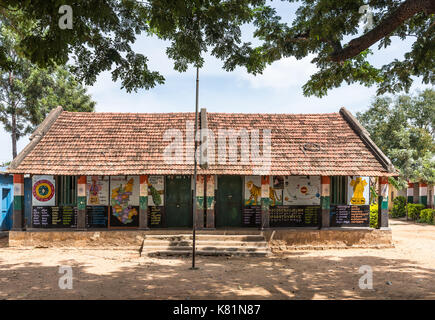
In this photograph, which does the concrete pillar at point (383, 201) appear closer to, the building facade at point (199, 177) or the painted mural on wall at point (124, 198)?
the building facade at point (199, 177)

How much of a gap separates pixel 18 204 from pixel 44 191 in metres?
1.04

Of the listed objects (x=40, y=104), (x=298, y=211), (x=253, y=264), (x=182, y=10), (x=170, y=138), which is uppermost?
(x=40, y=104)

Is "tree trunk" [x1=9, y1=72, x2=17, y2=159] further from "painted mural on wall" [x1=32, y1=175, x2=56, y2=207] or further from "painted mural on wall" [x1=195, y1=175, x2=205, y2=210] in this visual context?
"painted mural on wall" [x1=195, y1=175, x2=205, y2=210]

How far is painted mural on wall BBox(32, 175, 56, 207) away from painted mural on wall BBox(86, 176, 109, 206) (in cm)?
136

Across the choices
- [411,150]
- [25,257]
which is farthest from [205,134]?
[411,150]

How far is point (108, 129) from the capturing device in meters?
15.1

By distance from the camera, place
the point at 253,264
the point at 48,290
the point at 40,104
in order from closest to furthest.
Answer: the point at 48,290
the point at 253,264
the point at 40,104

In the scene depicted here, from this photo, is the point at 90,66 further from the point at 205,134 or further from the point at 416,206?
the point at 416,206

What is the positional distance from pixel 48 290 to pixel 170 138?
26.4 feet

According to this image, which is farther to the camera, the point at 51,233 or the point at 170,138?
the point at 170,138

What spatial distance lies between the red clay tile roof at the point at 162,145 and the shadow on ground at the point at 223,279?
3233 millimetres

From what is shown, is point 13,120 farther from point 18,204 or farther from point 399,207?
point 399,207

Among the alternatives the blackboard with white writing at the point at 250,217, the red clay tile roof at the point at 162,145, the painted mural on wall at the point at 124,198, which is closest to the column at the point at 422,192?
the red clay tile roof at the point at 162,145

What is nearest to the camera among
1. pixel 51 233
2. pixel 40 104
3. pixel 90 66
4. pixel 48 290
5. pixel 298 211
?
pixel 90 66
